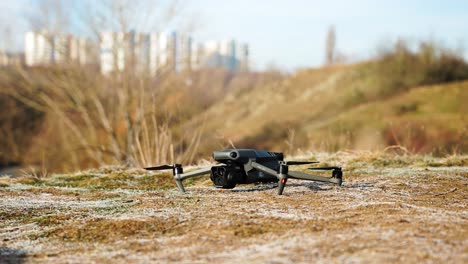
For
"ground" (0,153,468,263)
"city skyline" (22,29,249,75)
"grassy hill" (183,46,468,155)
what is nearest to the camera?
"ground" (0,153,468,263)

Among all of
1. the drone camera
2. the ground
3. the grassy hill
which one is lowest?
the ground

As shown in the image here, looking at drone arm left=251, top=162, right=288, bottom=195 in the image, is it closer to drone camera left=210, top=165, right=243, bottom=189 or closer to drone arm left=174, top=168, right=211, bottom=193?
drone camera left=210, top=165, right=243, bottom=189

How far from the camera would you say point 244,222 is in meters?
3.38

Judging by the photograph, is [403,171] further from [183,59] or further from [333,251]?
[183,59]

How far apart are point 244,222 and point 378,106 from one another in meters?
29.3

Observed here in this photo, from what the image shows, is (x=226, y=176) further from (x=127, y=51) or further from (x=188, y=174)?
(x=127, y=51)

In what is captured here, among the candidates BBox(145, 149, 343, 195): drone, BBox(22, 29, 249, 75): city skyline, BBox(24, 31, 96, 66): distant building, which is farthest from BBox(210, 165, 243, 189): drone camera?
BBox(24, 31, 96, 66): distant building

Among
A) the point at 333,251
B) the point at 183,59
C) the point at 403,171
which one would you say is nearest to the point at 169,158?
the point at 403,171

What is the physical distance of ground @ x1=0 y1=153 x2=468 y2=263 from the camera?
8.92 ft

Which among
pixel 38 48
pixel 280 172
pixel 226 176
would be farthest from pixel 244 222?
pixel 38 48

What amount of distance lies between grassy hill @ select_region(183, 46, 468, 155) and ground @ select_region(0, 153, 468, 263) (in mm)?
12481

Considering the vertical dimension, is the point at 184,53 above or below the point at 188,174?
above

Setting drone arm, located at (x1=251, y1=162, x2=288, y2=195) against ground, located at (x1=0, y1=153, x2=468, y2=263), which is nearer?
ground, located at (x1=0, y1=153, x2=468, y2=263)

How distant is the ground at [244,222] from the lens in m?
2.72
